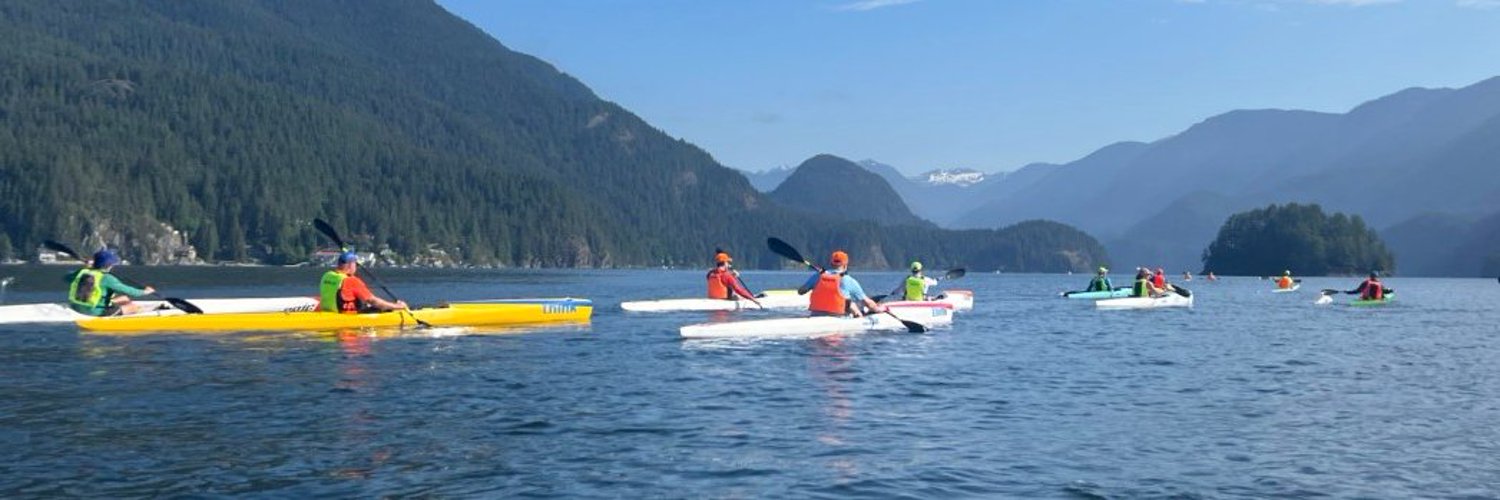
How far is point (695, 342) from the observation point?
35.6 m

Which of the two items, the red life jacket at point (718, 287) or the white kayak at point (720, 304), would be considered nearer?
the red life jacket at point (718, 287)

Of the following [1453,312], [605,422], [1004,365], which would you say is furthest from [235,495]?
[1453,312]

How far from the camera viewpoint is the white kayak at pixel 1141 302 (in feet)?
205

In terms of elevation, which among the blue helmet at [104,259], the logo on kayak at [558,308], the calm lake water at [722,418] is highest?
the blue helmet at [104,259]

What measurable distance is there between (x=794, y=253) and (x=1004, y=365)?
12.2 metres

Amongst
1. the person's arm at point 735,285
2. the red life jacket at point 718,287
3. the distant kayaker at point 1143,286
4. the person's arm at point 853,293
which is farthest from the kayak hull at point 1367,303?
the person's arm at point 853,293

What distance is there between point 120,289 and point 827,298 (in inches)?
833

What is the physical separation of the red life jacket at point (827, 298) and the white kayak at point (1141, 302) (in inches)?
1150

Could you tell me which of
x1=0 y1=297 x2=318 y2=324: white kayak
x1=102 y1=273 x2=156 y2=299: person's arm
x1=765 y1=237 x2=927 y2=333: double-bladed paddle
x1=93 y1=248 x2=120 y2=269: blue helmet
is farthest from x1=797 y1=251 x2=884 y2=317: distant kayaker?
x1=93 y1=248 x2=120 y2=269: blue helmet

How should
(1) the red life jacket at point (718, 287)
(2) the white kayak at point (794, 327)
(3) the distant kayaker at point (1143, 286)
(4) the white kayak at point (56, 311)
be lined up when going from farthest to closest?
(3) the distant kayaker at point (1143, 286) → (1) the red life jacket at point (718, 287) → (4) the white kayak at point (56, 311) → (2) the white kayak at point (794, 327)

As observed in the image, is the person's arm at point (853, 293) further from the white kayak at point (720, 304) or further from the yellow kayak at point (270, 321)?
the white kayak at point (720, 304)

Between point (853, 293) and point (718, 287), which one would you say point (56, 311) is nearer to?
point (718, 287)

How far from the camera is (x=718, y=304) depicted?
172 ft

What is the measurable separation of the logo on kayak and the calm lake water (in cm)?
614
